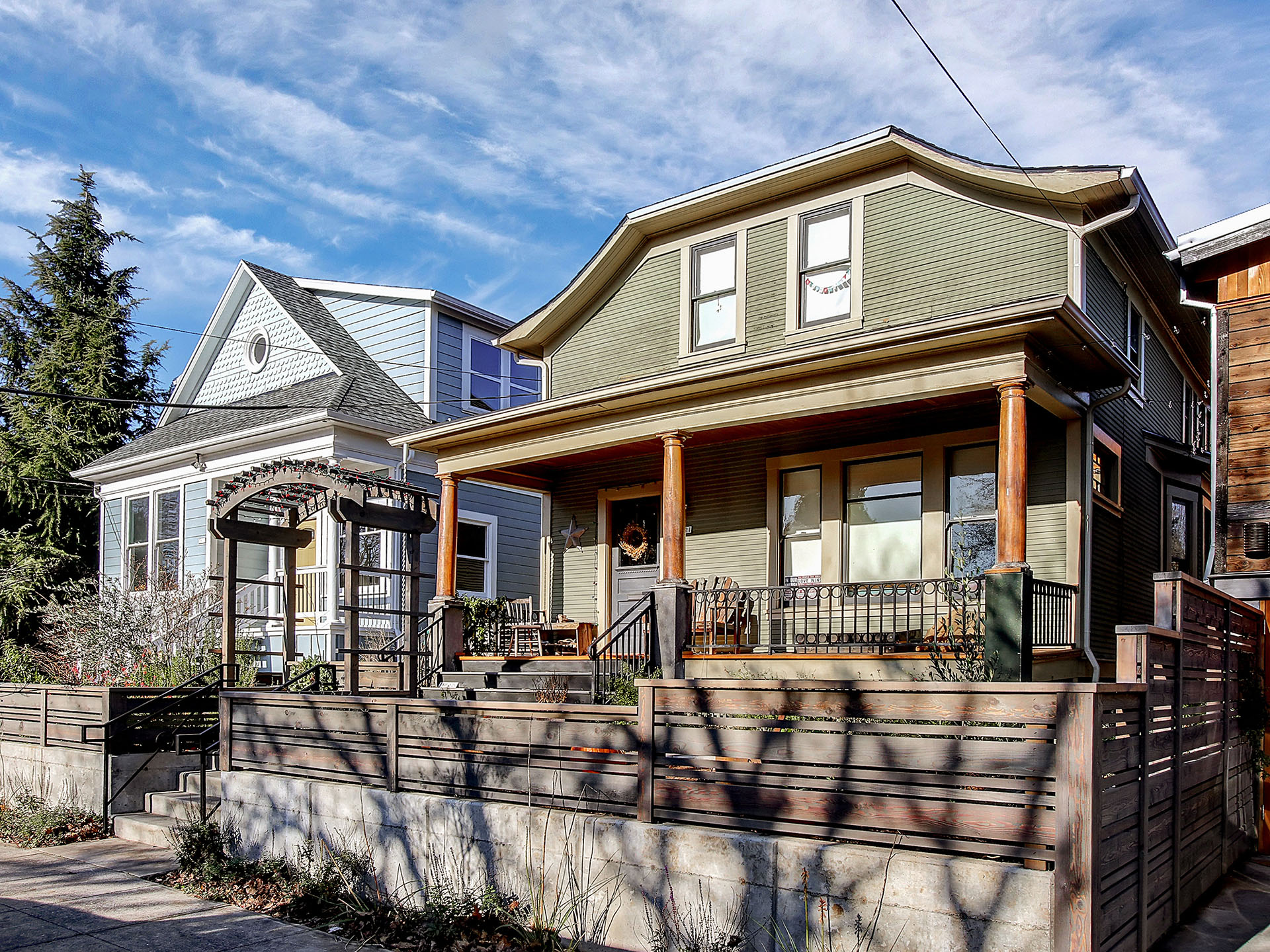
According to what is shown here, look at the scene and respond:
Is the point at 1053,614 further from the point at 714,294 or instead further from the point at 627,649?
the point at 714,294

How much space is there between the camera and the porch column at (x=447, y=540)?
1375 cm

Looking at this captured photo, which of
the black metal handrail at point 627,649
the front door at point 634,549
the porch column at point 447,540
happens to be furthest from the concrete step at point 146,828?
the front door at point 634,549

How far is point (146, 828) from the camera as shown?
9641mm

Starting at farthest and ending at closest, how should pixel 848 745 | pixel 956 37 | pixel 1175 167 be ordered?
pixel 1175 167, pixel 956 37, pixel 848 745

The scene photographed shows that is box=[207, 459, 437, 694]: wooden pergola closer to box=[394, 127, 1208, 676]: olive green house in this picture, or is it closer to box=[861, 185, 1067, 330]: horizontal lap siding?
box=[394, 127, 1208, 676]: olive green house

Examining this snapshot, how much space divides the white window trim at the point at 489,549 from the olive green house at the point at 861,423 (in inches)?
134

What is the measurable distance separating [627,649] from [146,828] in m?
5.17

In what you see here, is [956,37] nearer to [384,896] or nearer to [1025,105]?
[1025,105]

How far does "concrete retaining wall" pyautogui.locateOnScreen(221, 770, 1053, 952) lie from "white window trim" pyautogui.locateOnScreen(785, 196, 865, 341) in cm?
768

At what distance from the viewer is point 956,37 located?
352 inches

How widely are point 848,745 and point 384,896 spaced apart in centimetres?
381

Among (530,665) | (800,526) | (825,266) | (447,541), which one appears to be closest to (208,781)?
(530,665)

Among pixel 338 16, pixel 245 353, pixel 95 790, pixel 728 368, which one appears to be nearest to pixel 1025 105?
pixel 728 368

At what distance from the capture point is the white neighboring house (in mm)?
16844
